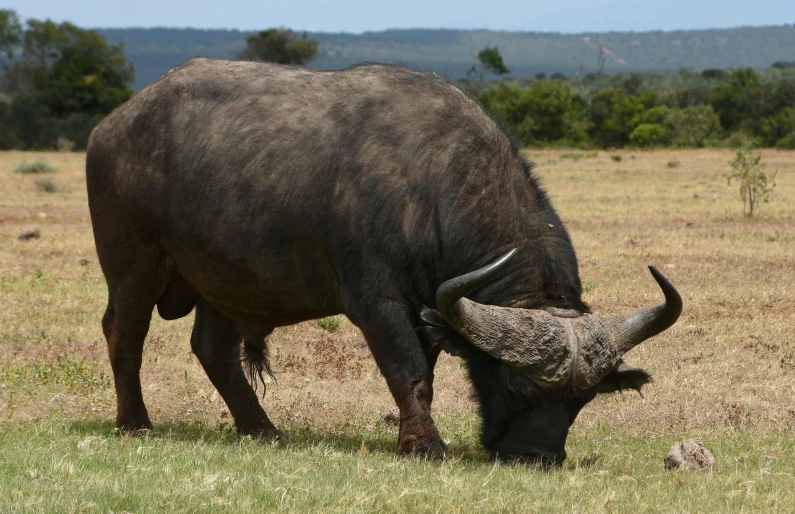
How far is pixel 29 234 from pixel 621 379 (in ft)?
43.9

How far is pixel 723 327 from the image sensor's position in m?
10.8

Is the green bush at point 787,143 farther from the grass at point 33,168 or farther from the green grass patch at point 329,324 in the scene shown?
the green grass patch at point 329,324

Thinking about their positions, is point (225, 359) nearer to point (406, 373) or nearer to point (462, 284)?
point (406, 373)

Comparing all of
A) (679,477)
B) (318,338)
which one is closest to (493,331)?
(679,477)

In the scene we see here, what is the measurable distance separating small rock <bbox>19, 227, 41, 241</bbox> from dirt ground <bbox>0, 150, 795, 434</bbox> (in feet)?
0.50

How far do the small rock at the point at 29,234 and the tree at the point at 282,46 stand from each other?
46963 millimetres

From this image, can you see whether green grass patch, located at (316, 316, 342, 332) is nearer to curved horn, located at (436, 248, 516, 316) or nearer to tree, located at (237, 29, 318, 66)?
curved horn, located at (436, 248, 516, 316)

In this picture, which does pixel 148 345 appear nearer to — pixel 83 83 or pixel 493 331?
pixel 493 331

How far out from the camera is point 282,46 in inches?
2608

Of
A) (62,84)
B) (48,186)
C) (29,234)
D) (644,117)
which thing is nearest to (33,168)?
(48,186)

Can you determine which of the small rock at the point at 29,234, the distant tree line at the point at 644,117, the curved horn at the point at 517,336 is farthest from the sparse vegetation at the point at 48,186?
the distant tree line at the point at 644,117

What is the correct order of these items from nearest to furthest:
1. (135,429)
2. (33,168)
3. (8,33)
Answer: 1. (135,429)
2. (33,168)
3. (8,33)

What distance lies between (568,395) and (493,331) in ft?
1.98

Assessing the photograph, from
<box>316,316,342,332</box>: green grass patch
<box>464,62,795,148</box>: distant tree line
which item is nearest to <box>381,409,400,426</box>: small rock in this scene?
<box>316,316,342,332</box>: green grass patch
